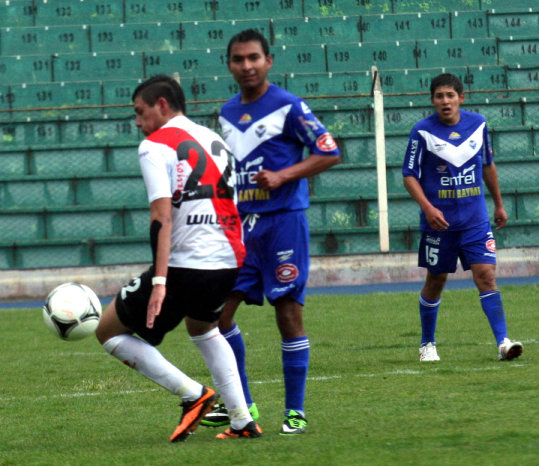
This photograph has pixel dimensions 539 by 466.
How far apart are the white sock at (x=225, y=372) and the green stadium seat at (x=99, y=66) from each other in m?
13.6

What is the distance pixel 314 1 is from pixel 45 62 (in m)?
4.93

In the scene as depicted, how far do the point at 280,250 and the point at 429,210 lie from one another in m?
2.58

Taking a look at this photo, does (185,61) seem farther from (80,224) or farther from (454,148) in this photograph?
(454,148)

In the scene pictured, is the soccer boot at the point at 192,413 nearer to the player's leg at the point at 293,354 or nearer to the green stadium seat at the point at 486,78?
the player's leg at the point at 293,354

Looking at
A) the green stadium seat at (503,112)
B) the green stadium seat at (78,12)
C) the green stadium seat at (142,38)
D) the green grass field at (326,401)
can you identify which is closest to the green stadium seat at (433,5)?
the green stadium seat at (503,112)

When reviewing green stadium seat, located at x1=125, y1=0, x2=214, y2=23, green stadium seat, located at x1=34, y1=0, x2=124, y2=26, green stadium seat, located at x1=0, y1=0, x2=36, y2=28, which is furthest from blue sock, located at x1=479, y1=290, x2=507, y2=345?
green stadium seat, located at x1=0, y1=0, x2=36, y2=28

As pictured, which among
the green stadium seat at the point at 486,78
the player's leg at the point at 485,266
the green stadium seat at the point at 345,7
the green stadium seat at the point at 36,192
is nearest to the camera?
the player's leg at the point at 485,266

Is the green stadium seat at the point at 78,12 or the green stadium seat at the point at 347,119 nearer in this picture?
the green stadium seat at the point at 347,119

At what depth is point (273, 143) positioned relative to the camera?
4832 millimetres

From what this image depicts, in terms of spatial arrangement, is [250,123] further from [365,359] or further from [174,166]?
[365,359]

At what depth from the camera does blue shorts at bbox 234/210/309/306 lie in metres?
4.79

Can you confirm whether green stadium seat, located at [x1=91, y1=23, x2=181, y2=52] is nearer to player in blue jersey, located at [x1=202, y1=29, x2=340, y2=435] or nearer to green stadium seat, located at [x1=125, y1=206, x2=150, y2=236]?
green stadium seat, located at [x1=125, y1=206, x2=150, y2=236]

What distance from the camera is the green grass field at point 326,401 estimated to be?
4.17 meters

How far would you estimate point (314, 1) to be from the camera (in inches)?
751
